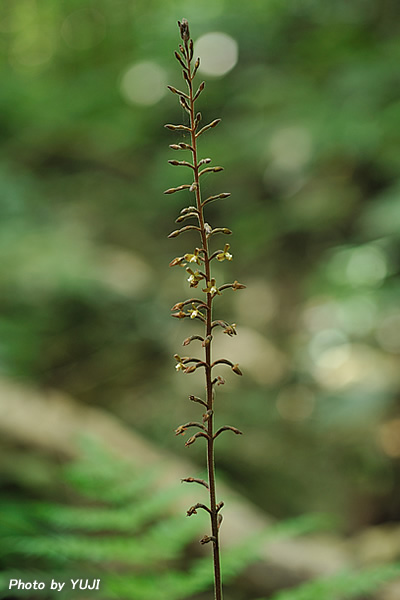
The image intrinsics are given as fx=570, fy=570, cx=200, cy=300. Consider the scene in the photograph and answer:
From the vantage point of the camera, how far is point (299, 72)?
686 cm

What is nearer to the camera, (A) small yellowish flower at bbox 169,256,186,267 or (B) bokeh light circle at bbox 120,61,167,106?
(A) small yellowish flower at bbox 169,256,186,267

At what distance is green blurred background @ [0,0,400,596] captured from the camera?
424 centimetres

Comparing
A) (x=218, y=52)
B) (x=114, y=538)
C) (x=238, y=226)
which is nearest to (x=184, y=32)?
(x=114, y=538)

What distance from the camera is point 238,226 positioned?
21.4ft

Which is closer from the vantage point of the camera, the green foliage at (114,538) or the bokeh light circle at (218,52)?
the green foliage at (114,538)

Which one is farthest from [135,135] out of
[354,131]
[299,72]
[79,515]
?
[79,515]

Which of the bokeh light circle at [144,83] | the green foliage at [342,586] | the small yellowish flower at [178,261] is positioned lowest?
the green foliage at [342,586]

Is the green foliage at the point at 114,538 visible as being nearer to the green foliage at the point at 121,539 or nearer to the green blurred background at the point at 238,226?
the green foliage at the point at 121,539

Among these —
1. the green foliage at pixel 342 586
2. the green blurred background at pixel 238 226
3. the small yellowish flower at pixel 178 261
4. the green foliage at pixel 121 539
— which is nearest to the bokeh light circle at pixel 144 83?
the green blurred background at pixel 238 226

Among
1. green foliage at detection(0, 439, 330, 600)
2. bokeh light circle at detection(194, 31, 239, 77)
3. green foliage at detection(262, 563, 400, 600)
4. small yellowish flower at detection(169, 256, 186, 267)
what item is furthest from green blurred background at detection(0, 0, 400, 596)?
small yellowish flower at detection(169, 256, 186, 267)

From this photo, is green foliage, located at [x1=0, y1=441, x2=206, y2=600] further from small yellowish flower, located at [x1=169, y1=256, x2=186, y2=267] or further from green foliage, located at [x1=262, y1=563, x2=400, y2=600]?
small yellowish flower, located at [x1=169, y1=256, x2=186, y2=267]

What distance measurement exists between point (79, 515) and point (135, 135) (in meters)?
7.78

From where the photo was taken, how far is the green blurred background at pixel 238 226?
13.9 ft

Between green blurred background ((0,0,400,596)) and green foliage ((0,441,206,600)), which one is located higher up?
green blurred background ((0,0,400,596))
